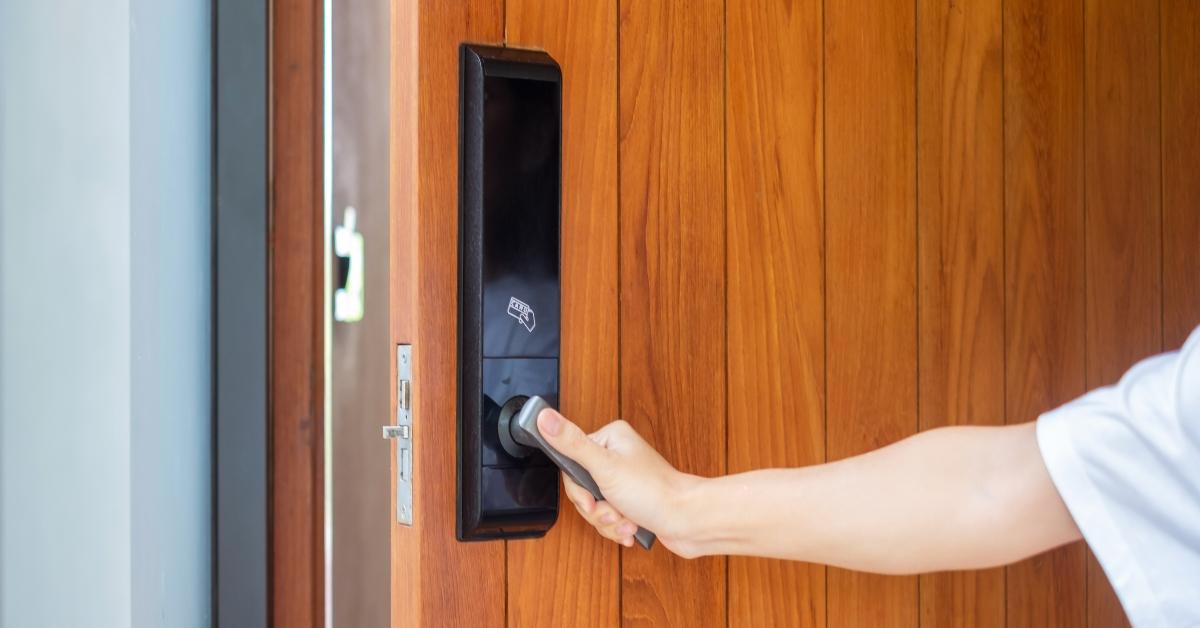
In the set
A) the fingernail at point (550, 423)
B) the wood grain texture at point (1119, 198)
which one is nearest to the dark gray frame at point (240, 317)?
the fingernail at point (550, 423)

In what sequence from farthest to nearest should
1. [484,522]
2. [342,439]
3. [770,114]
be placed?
[342,439]
[770,114]
[484,522]

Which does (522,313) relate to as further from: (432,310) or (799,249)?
(799,249)

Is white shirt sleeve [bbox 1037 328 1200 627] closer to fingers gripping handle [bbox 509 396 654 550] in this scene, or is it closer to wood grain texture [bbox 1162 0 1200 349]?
fingers gripping handle [bbox 509 396 654 550]

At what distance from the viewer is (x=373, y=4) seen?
122 centimetres

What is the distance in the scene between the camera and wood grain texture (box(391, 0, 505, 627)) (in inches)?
25.8

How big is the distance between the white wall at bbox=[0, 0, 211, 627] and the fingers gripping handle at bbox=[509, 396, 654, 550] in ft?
1.74

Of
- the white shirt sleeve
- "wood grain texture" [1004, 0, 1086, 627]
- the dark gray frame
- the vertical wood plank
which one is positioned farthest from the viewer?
the dark gray frame

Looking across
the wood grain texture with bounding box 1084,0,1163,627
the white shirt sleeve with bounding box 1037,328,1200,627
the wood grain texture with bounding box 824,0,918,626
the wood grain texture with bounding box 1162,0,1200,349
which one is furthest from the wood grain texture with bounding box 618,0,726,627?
the wood grain texture with bounding box 1162,0,1200,349

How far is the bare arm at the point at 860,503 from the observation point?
1.79ft

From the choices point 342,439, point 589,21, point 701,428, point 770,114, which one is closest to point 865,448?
point 701,428

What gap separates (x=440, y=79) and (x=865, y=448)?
449 millimetres

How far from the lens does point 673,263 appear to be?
2.41 ft

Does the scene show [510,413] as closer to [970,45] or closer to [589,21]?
[589,21]

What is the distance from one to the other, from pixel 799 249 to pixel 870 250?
0.07 m
